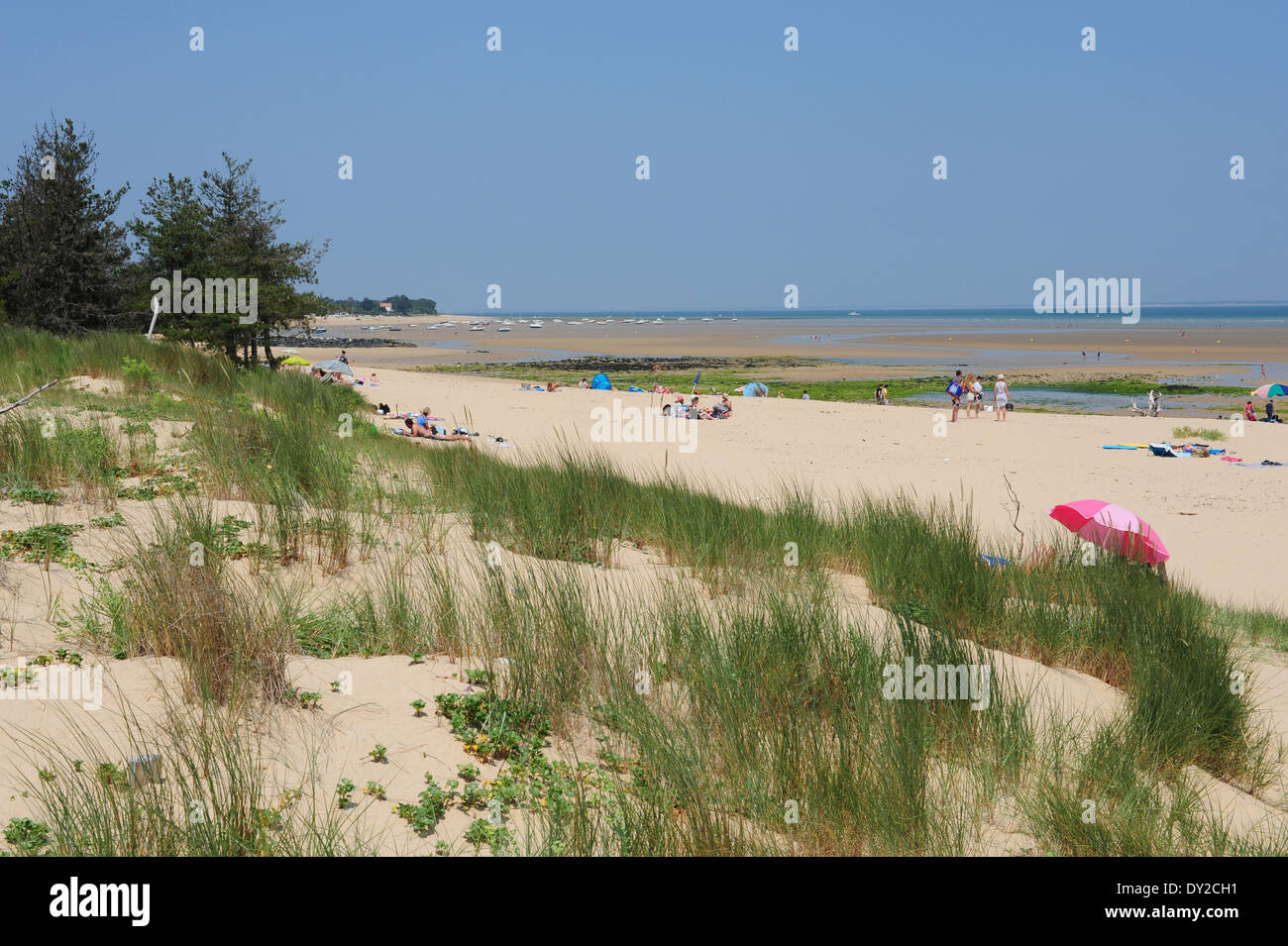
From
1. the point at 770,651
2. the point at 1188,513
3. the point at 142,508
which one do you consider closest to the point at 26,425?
the point at 142,508

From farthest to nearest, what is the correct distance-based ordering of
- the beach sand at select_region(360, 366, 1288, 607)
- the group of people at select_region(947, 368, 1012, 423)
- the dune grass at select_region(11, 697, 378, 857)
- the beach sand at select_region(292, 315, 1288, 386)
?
the beach sand at select_region(292, 315, 1288, 386)
the group of people at select_region(947, 368, 1012, 423)
the beach sand at select_region(360, 366, 1288, 607)
the dune grass at select_region(11, 697, 378, 857)

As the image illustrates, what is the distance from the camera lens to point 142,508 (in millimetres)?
6152

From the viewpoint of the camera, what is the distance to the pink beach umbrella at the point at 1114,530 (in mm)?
6898

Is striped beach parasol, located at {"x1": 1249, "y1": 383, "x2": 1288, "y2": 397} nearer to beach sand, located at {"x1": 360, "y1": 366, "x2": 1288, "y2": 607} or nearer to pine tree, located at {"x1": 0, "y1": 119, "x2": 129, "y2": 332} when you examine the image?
beach sand, located at {"x1": 360, "y1": 366, "x2": 1288, "y2": 607}

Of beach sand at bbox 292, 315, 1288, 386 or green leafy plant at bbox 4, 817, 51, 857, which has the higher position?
beach sand at bbox 292, 315, 1288, 386

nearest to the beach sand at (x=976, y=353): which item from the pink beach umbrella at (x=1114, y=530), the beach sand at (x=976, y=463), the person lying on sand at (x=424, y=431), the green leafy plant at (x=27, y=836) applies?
the beach sand at (x=976, y=463)

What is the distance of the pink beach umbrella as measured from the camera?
690 centimetres

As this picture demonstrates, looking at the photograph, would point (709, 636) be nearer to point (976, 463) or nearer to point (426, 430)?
point (426, 430)

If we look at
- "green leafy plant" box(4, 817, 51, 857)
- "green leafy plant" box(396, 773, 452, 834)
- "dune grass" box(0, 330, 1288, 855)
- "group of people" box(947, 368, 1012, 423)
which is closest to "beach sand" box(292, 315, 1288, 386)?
"group of people" box(947, 368, 1012, 423)

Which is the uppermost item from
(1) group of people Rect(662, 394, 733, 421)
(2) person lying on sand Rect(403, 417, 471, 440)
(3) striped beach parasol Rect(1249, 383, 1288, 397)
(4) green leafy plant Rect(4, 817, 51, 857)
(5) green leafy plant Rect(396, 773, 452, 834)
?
(3) striped beach parasol Rect(1249, 383, 1288, 397)

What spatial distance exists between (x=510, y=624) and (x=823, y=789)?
174cm

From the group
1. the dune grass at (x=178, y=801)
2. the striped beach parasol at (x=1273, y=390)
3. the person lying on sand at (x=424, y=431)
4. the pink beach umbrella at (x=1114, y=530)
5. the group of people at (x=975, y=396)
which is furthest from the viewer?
the striped beach parasol at (x=1273, y=390)

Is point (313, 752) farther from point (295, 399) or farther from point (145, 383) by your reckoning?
point (145, 383)

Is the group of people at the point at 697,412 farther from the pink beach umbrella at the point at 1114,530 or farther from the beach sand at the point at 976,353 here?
the beach sand at the point at 976,353
